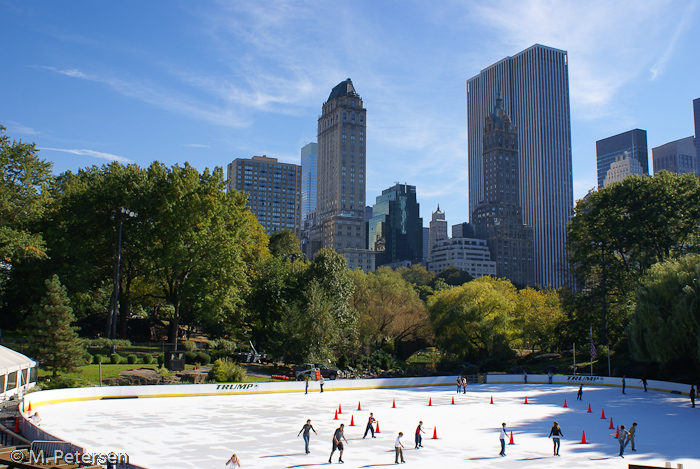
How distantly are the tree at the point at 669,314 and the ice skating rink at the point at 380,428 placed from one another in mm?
3936

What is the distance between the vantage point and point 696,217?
2286 inches

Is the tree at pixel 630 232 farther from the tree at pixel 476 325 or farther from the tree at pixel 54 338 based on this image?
the tree at pixel 54 338

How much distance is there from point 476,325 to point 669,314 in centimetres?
2418

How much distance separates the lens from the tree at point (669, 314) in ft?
136

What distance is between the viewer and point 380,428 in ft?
92.1

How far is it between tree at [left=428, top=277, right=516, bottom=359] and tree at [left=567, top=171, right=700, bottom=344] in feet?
31.6

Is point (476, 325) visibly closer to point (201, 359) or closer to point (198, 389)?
point (201, 359)

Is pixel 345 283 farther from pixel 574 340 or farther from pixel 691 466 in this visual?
pixel 691 466

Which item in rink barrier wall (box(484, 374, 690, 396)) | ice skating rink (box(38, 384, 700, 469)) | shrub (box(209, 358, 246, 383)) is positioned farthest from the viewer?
rink barrier wall (box(484, 374, 690, 396))

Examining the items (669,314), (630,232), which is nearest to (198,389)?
(669,314)

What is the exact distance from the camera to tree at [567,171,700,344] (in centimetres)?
5859

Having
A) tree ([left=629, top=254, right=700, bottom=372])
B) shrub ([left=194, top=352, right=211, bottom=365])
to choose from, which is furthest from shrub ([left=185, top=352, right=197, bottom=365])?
tree ([left=629, top=254, right=700, bottom=372])

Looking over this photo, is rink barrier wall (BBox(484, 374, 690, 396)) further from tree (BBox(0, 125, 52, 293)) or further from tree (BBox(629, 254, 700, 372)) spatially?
tree (BBox(0, 125, 52, 293))

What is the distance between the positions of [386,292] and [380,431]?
4716cm
